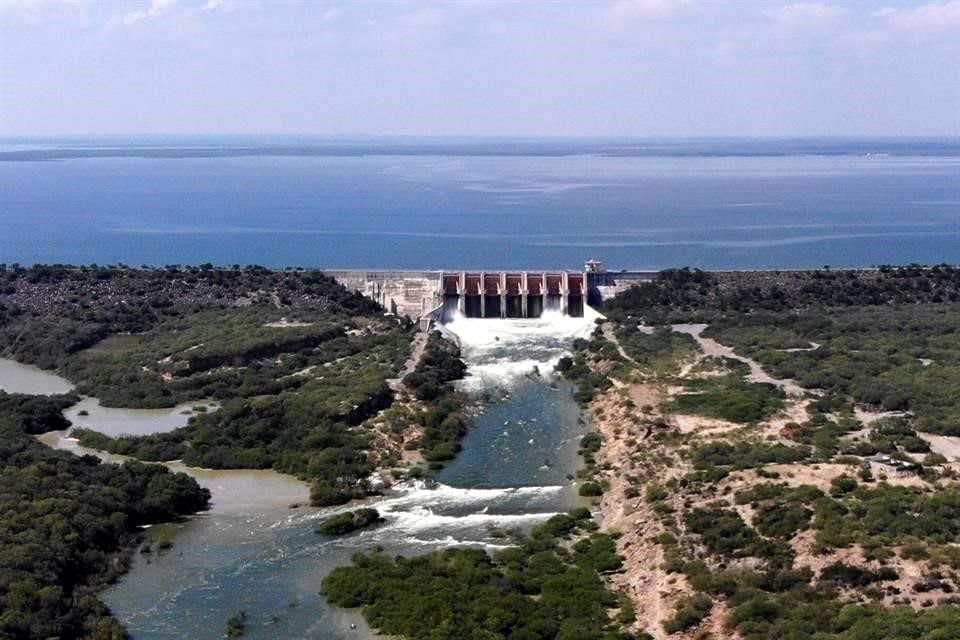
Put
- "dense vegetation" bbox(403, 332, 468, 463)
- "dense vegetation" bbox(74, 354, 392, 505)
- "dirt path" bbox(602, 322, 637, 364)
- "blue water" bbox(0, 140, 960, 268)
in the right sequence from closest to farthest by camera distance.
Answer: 1. "dense vegetation" bbox(74, 354, 392, 505)
2. "dense vegetation" bbox(403, 332, 468, 463)
3. "dirt path" bbox(602, 322, 637, 364)
4. "blue water" bbox(0, 140, 960, 268)

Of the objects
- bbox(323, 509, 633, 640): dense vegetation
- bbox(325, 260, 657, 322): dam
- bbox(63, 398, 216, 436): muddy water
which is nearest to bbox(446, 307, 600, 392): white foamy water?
bbox(325, 260, 657, 322): dam

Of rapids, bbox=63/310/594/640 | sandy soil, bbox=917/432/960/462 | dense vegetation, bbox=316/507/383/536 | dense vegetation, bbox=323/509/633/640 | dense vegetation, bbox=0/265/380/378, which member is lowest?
rapids, bbox=63/310/594/640

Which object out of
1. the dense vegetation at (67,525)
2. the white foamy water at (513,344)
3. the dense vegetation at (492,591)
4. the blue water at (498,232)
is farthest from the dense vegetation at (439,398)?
the blue water at (498,232)

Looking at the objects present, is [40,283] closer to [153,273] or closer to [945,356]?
[153,273]

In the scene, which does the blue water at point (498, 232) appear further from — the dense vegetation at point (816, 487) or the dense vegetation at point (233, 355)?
the dense vegetation at point (816, 487)

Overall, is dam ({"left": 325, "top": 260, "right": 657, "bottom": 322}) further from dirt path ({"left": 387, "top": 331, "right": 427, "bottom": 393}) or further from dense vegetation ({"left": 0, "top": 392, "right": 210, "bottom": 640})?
dense vegetation ({"left": 0, "top": 392, "right": 210, "bottom": 640})

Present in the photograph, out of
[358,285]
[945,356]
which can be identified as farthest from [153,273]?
[945,356]
